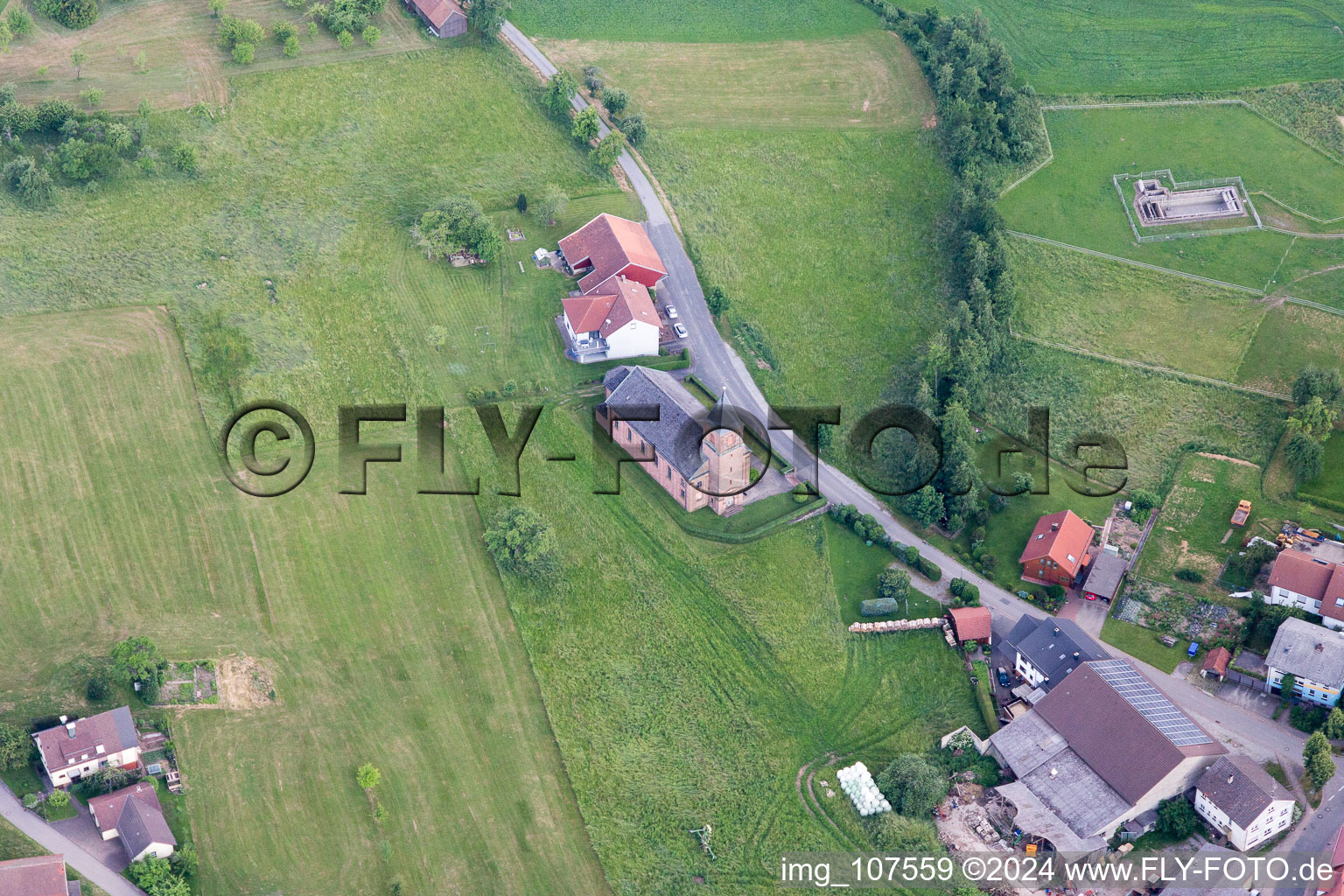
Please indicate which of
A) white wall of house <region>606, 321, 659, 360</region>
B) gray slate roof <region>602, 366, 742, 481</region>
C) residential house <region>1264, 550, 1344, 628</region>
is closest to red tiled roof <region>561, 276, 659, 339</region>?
white wall of house <region>606, 321, 659, 360</region>

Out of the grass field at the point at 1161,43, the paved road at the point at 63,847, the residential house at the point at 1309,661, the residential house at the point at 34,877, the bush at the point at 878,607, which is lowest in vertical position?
the paved road at the point at 63,847

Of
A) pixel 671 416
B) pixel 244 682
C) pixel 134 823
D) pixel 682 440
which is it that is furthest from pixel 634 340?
pixel 134 823

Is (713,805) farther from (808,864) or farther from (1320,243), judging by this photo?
(1320,243)

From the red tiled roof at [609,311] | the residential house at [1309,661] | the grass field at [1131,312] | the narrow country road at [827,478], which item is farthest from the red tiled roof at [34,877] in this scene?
the grass field at [1131,312]

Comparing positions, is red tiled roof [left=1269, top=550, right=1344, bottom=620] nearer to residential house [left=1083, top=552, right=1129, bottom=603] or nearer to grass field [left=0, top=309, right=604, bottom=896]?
residential house [left=1083, top=552, right=1129, bottom=603]

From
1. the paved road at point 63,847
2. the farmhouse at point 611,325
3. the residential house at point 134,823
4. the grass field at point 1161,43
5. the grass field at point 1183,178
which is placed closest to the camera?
the paved road at point 63,847

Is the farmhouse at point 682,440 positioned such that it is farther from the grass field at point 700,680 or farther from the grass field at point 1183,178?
the grass field at point 1183,178

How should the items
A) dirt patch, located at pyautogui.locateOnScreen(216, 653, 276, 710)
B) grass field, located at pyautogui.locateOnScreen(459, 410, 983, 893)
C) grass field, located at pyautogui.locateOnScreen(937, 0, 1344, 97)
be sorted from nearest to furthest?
grass field, located at pyautogui.locateOnScreen(459, 410, 983, 893)
dirt patch, located at pyautogui.locateOnScreen(216, 653, 276, 710)
grass field, located at pyautogui.locateOnScreen(937, 0, 1344, 97)
